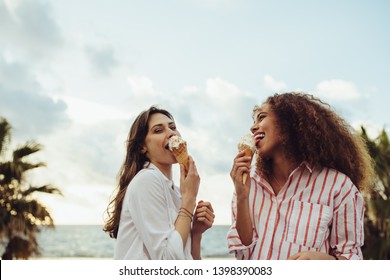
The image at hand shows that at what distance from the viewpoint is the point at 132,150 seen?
3.69 meters

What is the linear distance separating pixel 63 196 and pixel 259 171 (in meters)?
9.76

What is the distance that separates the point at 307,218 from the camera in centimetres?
331

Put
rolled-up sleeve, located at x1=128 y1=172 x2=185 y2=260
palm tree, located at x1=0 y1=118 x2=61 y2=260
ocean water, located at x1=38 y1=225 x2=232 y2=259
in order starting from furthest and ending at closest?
ocean water, located at x1=38 y1=225 x2=232 y2=259
palm tree, located at x1=0 y1=118 x2=61 y2=260
rolled-up sleeve, located at x1=128 y1=172 x2=185 y2=260

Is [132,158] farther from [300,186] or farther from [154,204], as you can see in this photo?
[300,186]

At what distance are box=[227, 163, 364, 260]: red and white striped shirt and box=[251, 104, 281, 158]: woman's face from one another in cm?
24

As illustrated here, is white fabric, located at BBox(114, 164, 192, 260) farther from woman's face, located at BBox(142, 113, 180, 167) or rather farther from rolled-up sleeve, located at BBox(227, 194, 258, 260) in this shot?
rolled-up sleeve, located at BBox(227, 194, 258, 260)

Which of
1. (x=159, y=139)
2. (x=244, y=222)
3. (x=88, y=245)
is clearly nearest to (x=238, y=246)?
(x=244, y=222)

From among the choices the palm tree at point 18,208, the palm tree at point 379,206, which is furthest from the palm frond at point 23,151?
the palm tree at point 379,206

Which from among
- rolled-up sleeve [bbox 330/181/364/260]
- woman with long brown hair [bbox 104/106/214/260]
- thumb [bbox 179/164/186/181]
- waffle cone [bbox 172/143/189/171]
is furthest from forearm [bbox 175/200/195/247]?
rolled-up sleeve [bbox 330/181/364/260]

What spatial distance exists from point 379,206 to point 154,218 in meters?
10.7

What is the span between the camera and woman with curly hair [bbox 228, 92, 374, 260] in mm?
3285

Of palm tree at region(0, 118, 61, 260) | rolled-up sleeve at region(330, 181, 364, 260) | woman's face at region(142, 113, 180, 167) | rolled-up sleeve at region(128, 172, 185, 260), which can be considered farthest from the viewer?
palm tree at region(0, 118, 61, 260)
